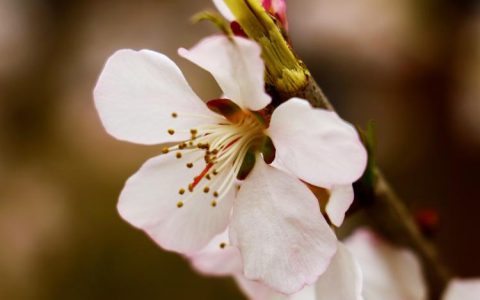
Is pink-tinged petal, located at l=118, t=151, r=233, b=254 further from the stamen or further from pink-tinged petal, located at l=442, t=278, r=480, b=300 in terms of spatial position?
pink-tinged petal, located at l=442, t=278, r=480, b=300

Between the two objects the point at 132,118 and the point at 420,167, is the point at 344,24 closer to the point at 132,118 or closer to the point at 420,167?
the point at 420,167

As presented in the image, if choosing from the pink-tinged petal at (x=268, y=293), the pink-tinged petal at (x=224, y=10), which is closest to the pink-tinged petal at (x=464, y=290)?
the pink-tinged petal at (x=268, y=293)

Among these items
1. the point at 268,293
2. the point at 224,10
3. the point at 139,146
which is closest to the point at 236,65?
the point at 224,10

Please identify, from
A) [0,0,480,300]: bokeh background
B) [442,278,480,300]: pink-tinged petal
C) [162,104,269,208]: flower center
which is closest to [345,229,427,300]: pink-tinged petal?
[442,278,480,300]: pink-tinged petal

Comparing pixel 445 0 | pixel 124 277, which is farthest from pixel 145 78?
pixel 445 0

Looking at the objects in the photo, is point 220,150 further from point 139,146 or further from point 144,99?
point 139,146
